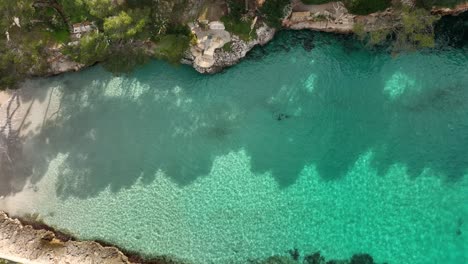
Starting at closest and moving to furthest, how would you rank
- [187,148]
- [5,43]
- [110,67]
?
[5,43] < [110,67] < [187,148]

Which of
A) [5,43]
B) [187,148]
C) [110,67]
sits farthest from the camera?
[187,148]

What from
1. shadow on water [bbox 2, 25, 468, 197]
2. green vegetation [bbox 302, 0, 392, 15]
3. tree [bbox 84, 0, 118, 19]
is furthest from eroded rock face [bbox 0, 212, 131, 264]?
green vegetation [bbox 302, 0, 392, 15]

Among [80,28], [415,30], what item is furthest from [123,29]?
[415,30]

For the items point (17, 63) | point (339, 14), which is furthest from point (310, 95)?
point (17, 63)

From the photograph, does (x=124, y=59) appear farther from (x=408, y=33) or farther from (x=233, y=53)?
(x=408, y=33)

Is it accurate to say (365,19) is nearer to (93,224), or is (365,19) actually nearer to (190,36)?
(190,36)

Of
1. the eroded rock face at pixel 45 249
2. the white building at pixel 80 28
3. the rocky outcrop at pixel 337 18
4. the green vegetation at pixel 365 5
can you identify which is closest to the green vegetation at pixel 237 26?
the rocky outcrop at pixel 337 18

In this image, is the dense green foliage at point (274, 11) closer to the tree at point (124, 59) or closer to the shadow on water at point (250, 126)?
the shadow on water at point (250, 126)
